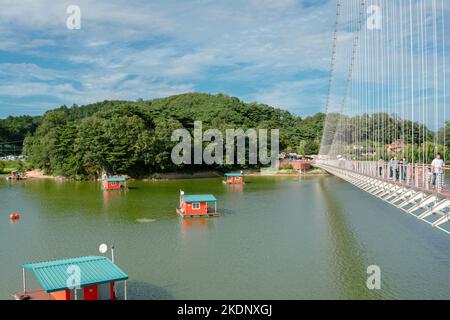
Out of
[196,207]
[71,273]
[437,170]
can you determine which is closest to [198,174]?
[196,207]

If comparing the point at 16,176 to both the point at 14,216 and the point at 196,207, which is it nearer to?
the point at 14,216

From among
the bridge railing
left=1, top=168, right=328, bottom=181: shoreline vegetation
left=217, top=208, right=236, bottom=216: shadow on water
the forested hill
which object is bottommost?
left=217, top=208, right=236, bottom=216: shadow on water

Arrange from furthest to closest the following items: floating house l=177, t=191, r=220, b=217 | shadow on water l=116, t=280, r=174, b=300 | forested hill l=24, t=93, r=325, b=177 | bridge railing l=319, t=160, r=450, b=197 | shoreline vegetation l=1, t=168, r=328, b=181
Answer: shoreline vegetation l=1, t=168, r=328, b=181, forested hill l=24, t=93, r=325, b=177, floating house l=177, t=191, r=220, b=217, bridge railing l=319, t=160, r=450, b=197, shadow on water l=116, t=280, r=174, b=300

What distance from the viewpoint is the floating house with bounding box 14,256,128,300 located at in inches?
345

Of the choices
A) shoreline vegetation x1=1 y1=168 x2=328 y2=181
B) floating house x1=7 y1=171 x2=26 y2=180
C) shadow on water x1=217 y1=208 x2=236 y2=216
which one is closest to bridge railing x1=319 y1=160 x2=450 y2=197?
shadow on water x1=217 y1=208 x2=236 y2=216

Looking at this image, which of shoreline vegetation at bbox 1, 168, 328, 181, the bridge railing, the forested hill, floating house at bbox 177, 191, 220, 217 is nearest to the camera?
the bridge railing

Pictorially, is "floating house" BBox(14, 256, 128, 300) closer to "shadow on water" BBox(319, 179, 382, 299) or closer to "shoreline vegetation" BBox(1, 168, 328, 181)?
"shadow on water" BBox(319, 179, 382, 299)

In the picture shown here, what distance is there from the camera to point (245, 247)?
15.0 m

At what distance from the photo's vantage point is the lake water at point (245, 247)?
432 inches

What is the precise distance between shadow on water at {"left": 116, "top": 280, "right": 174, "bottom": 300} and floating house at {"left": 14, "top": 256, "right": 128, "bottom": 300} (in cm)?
61

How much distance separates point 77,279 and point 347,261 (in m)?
8.26

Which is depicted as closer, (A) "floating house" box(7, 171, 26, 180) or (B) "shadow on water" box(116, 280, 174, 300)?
(B) "shadow on water" box(116, 280, 174, 300)
